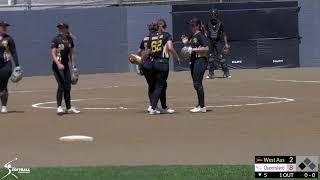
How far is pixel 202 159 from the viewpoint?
9.77 meters

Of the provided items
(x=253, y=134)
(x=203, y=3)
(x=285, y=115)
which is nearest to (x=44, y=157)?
(x=253, y=134)

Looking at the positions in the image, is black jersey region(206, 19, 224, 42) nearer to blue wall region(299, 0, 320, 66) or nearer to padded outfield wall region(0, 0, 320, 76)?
padded outfield wall region(0, 0, 320, 76)

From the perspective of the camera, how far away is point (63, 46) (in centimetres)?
1505

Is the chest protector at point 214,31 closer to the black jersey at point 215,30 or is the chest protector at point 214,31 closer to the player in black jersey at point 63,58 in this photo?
the black jersey at point 215,30

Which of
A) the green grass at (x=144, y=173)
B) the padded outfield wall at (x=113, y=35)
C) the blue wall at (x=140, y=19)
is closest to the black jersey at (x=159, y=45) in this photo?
the green grass at (x=144, y=173)

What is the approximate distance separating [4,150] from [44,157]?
2.86ft

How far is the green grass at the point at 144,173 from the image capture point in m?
8.30

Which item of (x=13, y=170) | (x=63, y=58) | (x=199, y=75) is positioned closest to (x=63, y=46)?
(x=63, y=58)

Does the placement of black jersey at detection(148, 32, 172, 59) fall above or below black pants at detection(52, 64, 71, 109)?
above
